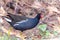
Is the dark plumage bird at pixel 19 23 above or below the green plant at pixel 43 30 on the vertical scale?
above

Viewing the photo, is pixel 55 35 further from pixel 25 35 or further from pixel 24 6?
pixel 24 6

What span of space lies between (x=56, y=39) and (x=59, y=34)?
0.33m

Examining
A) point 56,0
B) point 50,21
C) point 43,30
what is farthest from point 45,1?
point 43,30

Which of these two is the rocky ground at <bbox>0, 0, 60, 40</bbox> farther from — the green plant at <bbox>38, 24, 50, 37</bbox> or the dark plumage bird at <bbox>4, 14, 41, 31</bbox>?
the dark plumage bird at <bbox>4, 14, 41, 31</bbox>

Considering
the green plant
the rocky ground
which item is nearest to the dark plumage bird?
the rocky ground

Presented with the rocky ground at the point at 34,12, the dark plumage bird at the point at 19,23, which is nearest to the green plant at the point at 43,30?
the rocky ground at the point at 34,12

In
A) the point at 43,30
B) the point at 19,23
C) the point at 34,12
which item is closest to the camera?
the point at 19,23

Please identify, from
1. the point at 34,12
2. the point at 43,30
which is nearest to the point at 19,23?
the point at 43,30

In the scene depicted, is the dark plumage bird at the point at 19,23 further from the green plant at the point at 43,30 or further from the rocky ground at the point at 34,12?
the green plant at the point at 43,30

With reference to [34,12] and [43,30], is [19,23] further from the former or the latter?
[34,12]

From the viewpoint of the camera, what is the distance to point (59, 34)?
259 inches

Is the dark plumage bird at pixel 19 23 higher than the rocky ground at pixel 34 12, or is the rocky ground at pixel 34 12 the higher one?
the dark plumage bird at pixel 19 23

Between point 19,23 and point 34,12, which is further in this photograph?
point 34,12

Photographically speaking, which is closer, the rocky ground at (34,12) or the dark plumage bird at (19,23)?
the dark plumage bird at (19,23)
